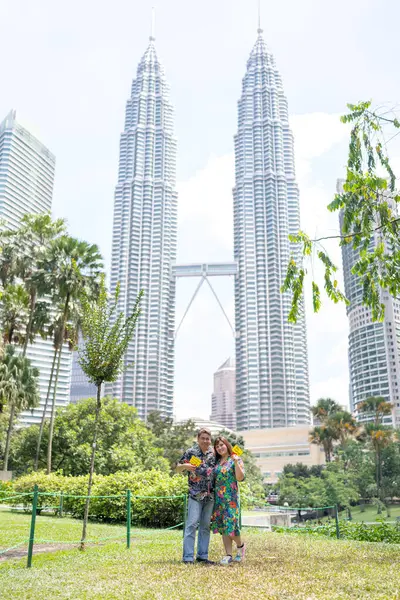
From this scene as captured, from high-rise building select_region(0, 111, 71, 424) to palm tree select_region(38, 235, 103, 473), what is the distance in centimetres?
9199

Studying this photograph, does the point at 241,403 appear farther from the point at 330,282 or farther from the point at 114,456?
the point at 330,282

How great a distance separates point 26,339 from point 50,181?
123m

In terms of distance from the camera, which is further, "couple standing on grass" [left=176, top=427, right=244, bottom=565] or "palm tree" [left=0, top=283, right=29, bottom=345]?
"palm tree" [left=0, top=283, right=29, bottom=345]

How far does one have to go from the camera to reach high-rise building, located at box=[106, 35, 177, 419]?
437 ft

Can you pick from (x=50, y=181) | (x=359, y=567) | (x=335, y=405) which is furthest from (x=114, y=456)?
(x=50, y=181)

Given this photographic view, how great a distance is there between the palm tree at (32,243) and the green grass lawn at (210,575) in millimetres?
22518

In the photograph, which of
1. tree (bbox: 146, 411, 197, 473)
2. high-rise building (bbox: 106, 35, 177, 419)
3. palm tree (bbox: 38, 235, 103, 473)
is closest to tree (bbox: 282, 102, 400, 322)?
palm tree (bbox: 38, 235, 103, 473)

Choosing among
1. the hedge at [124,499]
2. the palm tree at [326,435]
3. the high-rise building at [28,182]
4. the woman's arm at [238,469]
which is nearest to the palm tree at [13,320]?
the hedge at [124,499]

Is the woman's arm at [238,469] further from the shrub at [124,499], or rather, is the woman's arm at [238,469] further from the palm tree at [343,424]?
the palm tree at [343,424]

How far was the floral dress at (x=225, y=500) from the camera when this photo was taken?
641 centimetres

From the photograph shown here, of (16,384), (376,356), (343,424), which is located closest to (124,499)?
(16,384)

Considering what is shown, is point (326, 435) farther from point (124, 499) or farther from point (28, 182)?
point (28, 182)

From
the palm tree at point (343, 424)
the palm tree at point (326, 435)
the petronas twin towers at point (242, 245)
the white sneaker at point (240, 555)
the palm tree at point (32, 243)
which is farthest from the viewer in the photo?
the petronas twin towers at point (242, 245)

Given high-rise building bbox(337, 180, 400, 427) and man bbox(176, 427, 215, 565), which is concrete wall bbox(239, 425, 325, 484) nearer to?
high-rise building bbox(337, 180, 400, 427)
